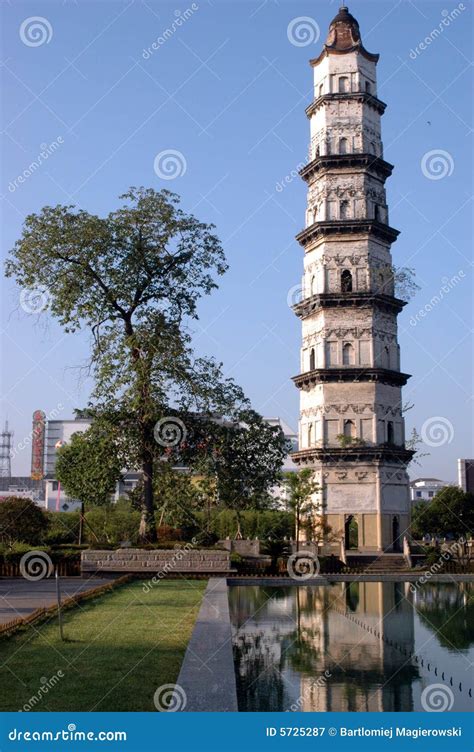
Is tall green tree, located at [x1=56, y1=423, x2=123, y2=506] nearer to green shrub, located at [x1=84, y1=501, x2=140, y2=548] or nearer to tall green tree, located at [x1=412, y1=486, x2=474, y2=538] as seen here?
green shrub, located at [x1=84, y1=501, x2=140, y2=548]

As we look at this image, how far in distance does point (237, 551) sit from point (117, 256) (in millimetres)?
16195

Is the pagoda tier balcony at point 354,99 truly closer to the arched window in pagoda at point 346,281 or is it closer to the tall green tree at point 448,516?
the arched window in pagoda at point 346,281

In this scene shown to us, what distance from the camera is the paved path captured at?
1924 cm

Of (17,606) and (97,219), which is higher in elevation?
(97,219)

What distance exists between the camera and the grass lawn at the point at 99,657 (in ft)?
32.9

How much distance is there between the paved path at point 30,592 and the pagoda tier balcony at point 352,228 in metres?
32.2

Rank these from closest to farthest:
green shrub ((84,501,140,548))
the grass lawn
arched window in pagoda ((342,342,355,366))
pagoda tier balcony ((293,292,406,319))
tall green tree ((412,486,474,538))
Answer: the grass lawn
pagoda tier balcony ((293,292,406,319))
arched window in pagoda ((342,342,355,366))
green shrub ((84,501,140,548))
tall green tree ((412,486,474,538))

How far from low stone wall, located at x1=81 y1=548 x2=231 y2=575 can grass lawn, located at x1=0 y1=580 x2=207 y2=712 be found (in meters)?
12.5

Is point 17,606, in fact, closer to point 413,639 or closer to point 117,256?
point 413,639

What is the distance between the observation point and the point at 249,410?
36625mm

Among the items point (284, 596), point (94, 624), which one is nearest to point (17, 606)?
point (94, 624)

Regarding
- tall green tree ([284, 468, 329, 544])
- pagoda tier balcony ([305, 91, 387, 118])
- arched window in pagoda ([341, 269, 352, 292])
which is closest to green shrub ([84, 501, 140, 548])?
tall green tree ([284, 468, 329, 544])

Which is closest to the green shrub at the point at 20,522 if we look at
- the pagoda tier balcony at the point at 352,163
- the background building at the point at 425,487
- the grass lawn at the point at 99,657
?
the grass lawn at the point at 99,657

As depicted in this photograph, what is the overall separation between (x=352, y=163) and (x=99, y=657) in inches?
1932
